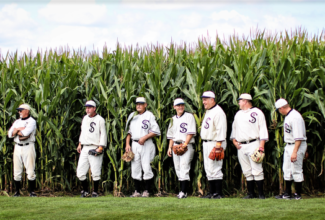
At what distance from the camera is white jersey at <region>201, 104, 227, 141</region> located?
318 inches

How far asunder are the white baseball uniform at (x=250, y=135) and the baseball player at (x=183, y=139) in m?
1.03

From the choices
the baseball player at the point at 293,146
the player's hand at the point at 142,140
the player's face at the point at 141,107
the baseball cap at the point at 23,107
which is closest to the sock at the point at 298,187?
the baseball player at the point at 293,146

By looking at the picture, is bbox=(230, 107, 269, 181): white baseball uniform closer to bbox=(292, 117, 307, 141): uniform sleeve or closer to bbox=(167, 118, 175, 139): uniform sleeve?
bbox=(292, 117, 307, 141): uniform sleeve

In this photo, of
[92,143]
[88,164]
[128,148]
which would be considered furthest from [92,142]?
[128,148]

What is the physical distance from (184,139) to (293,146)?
2338 millimetres

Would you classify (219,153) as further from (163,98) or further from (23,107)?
(23,107)

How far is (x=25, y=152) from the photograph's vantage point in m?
9.20

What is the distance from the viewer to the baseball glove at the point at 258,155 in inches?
307

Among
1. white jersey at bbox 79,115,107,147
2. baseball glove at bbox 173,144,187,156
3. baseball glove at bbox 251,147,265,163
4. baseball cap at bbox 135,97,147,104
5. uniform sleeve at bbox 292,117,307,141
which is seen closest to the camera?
uniform sleeve at bbox 292,117,307,141

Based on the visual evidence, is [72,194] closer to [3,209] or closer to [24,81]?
[3,209]

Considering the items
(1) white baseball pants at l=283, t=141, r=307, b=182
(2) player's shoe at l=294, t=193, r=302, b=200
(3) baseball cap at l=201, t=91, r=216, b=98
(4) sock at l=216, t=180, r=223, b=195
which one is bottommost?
(2) player's shoe at l=294, t=193, r=302, b=200

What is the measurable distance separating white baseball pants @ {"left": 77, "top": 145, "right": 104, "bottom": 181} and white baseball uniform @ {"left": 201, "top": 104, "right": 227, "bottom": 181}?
2.56 m

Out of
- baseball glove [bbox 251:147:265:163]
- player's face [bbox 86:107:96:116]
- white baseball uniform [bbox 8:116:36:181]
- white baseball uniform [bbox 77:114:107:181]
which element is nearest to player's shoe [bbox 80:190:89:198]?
white baseball uniform [bbox 77:114:107:181]

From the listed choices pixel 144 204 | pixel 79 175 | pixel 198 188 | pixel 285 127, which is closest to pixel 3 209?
pixel 79 175
